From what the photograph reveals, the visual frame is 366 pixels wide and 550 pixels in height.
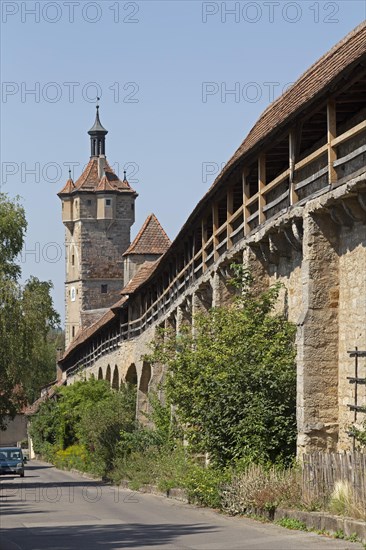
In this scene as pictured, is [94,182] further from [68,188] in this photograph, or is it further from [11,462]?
[11,462]

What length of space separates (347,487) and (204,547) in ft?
8.50

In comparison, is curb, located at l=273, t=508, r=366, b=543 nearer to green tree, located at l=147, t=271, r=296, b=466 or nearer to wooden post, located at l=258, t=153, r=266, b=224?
green tree, located at l=147, t=271, r=296, b=466

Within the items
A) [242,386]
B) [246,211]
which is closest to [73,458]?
[246,211]

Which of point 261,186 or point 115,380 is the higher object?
point 261,186

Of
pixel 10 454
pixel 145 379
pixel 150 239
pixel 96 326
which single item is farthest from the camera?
pixel 150 239

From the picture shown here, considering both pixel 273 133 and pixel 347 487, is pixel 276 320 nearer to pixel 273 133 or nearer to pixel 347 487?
pixel 273 133

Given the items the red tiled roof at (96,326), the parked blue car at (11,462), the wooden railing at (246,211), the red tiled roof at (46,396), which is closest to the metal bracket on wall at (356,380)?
the wooden railing at (246,211)

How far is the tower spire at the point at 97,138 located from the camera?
99750mm

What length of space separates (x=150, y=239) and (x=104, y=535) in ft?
189

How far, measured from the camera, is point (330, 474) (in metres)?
17.5

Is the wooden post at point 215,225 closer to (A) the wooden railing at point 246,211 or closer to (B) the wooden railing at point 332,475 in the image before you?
(A) the wooden railing at point 246,211

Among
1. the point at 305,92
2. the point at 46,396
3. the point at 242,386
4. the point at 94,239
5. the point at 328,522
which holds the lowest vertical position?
the point at 328,522

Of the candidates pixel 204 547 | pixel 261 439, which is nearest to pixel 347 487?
pixel 204 547

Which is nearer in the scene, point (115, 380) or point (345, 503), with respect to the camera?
point (345, 503)
